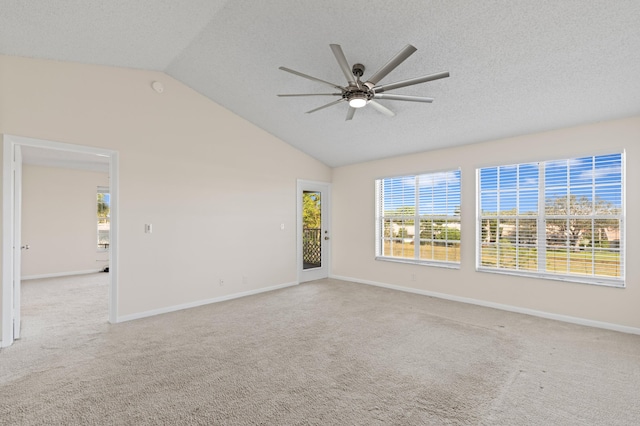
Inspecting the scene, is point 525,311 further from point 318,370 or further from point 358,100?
point 358,100

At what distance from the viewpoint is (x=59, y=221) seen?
269 inches

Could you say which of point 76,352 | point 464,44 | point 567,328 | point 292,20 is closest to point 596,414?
point 567,328

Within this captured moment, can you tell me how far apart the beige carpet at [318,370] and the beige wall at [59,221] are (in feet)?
9.94

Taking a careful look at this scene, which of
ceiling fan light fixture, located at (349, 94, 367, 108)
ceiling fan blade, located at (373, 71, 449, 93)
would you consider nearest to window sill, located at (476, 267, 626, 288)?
ceiling fan blade, located at (373, 71, 449, 93)

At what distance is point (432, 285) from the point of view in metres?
5.21

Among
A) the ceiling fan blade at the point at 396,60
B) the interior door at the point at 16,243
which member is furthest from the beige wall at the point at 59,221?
the ceiling fan blade at the point at 396,60

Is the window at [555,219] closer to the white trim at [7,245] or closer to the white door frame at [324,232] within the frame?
Answer: the white door frame at [324,232]

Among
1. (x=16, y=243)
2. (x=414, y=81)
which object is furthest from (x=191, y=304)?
(x=414, y=81)

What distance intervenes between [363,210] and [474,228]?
85.3 inches

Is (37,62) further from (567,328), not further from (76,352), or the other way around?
(567,328)

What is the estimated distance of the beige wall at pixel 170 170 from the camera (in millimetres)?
3484

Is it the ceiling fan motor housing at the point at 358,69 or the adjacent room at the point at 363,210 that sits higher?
the ceiling fan motor housing at the point at 358,69

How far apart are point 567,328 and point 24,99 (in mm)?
6723

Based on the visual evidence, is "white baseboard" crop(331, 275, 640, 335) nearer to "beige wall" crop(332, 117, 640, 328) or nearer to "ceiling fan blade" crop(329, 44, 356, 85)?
"beige wall" crop(332, 117, 640, 328)
